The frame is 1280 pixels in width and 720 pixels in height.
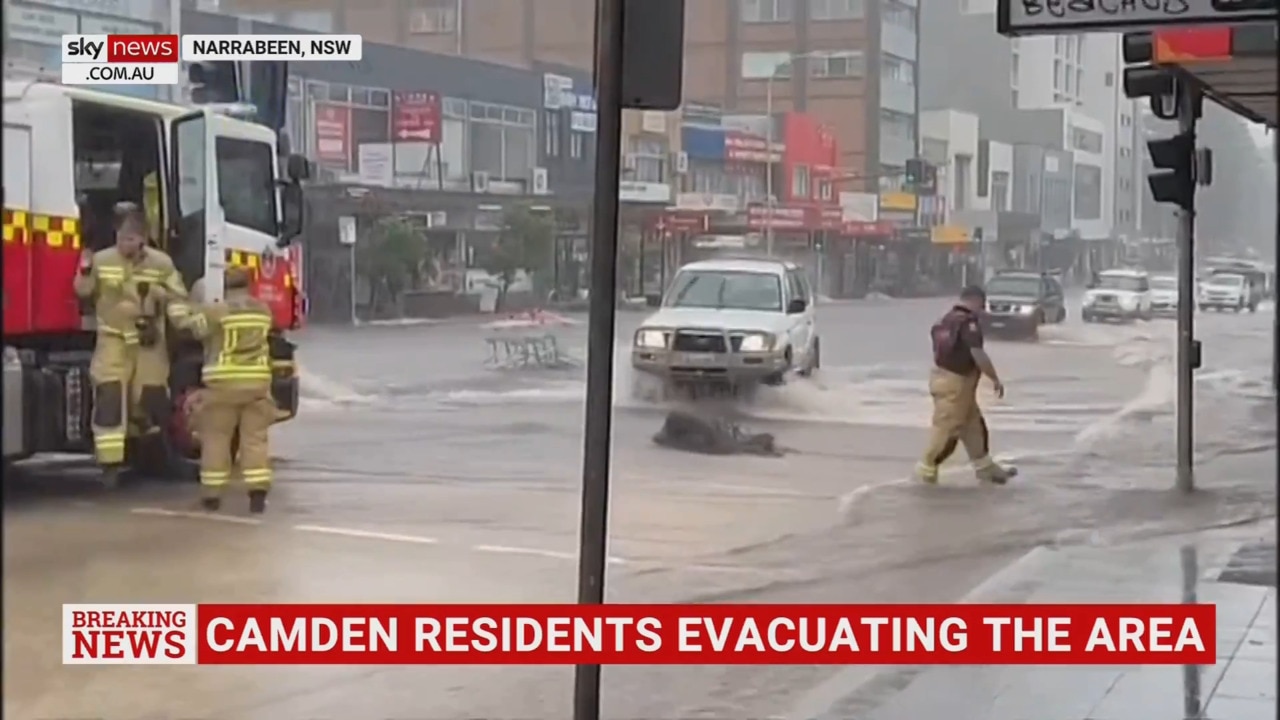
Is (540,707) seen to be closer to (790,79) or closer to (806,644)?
(806,644)

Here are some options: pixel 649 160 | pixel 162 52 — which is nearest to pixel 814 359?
pixel 649 160

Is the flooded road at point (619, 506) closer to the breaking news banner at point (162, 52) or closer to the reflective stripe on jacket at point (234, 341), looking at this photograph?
the reflective stripe on jacket at point (234, 341)

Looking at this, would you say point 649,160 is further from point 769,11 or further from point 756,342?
point 769,11

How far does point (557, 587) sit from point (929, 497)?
14.6 ft

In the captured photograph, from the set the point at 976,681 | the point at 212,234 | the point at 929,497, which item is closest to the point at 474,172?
the point at 212,234

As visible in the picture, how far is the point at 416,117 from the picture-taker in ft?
44.8

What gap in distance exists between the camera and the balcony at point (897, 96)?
18.4 m

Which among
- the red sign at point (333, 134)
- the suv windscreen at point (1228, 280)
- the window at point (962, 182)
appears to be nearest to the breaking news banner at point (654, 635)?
the red sign at point (333, 134)

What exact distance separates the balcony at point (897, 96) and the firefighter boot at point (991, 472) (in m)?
6.08

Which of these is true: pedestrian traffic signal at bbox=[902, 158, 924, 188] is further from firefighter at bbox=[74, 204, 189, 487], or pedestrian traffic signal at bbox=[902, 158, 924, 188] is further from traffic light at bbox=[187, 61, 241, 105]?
firefighter at bbox=[74, 204, 189, 487]

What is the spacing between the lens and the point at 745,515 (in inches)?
468

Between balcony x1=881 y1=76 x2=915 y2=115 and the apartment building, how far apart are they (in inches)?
0.4

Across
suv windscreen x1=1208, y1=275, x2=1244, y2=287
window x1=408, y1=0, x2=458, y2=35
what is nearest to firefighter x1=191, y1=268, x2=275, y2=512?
window x1=408, y1=0, x2=458, y2=35

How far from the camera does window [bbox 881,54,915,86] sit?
714 inches
